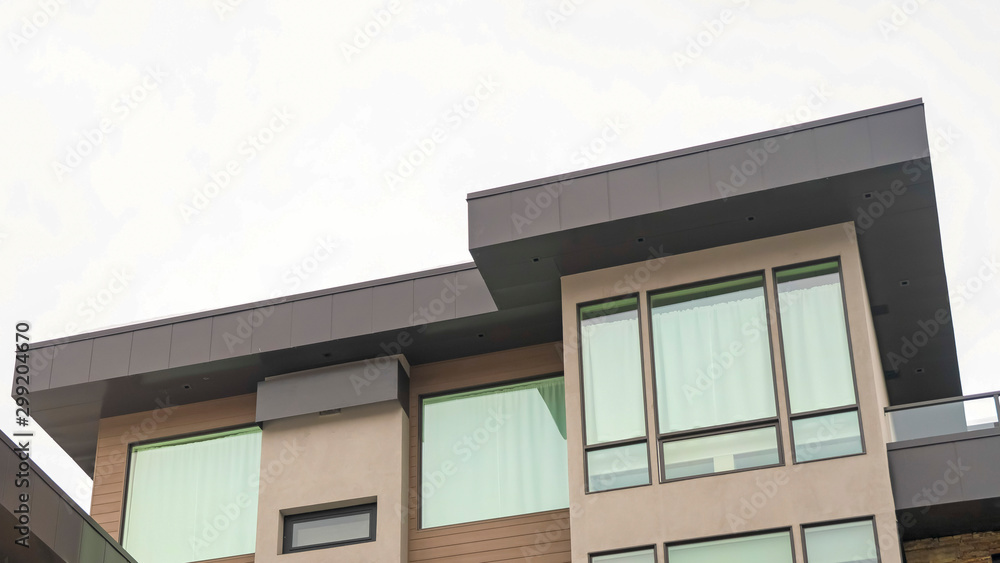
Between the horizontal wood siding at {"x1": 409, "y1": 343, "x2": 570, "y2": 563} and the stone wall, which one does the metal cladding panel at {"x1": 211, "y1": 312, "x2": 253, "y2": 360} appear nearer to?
the horizontal wood siding at {"x1": 409, "y1": 343, "x2": 570, "y2": 563}

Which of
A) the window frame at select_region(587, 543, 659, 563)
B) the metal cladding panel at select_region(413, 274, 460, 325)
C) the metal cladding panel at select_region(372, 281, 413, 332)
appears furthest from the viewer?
the metal cladding panel at select_region(372, 281, 413, 332)

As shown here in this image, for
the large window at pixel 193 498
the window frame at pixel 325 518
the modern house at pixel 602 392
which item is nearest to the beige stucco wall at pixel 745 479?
the modern house at pixel 602 392

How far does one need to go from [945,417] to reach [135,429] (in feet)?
34.3

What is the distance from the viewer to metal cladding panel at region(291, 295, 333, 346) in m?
14.2

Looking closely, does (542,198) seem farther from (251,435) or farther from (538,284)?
(251,435)

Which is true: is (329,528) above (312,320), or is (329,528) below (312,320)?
below

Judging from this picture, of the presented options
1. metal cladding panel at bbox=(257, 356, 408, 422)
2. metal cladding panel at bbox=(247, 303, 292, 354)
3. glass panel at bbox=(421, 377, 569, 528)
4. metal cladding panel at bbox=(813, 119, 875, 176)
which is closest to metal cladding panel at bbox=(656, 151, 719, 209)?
metal cladding panel at bbox=(813, 119, 875, 176)

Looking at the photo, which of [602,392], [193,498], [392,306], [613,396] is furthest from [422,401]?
[193,498]

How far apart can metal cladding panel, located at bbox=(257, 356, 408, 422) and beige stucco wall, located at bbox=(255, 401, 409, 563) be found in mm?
140

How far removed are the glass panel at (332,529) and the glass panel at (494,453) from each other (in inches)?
29.8

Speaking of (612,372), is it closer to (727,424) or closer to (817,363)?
(727,424)

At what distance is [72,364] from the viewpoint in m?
14.9

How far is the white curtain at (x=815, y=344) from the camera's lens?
454 inches

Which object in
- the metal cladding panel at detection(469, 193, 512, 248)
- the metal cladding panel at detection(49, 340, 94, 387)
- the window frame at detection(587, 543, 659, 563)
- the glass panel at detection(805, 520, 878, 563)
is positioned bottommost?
the glass panel at detection(805, 520, 878, 563)
